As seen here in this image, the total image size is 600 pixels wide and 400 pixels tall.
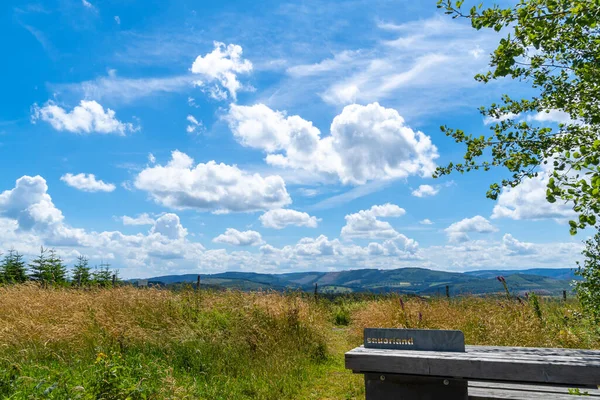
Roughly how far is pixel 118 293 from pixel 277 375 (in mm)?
5299

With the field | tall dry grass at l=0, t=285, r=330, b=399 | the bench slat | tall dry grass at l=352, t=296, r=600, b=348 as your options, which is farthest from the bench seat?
tall dry grass at l=352, t=296, r=600, b=348

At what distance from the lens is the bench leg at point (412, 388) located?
2885 millimetres

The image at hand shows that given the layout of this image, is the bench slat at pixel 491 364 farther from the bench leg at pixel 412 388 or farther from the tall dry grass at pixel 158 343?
the tall dry grass at pixel 158 343

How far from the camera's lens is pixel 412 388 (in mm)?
2988

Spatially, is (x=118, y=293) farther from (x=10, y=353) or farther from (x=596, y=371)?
(x=596, y=371)

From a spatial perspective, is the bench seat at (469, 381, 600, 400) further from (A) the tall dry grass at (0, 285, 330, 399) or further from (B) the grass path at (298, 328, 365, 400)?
(A) the tall dry grass at (0, 285, 330, 399)

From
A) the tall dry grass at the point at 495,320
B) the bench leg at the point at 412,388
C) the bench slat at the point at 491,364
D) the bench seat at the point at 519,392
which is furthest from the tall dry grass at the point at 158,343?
the bench seat at the point at 519,392

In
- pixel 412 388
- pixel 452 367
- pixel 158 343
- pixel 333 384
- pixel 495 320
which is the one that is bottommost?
pixel 333 384

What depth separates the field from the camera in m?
5.65

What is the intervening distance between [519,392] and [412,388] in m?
1.13

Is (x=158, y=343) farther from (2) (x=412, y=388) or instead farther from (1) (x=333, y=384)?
(2) (x=412, y=388)

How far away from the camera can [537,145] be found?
170 inches

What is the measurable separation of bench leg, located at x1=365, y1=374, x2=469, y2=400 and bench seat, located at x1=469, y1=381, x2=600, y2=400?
1.93 ft

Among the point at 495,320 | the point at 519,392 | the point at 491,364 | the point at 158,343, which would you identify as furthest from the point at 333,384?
the point at 491,364
